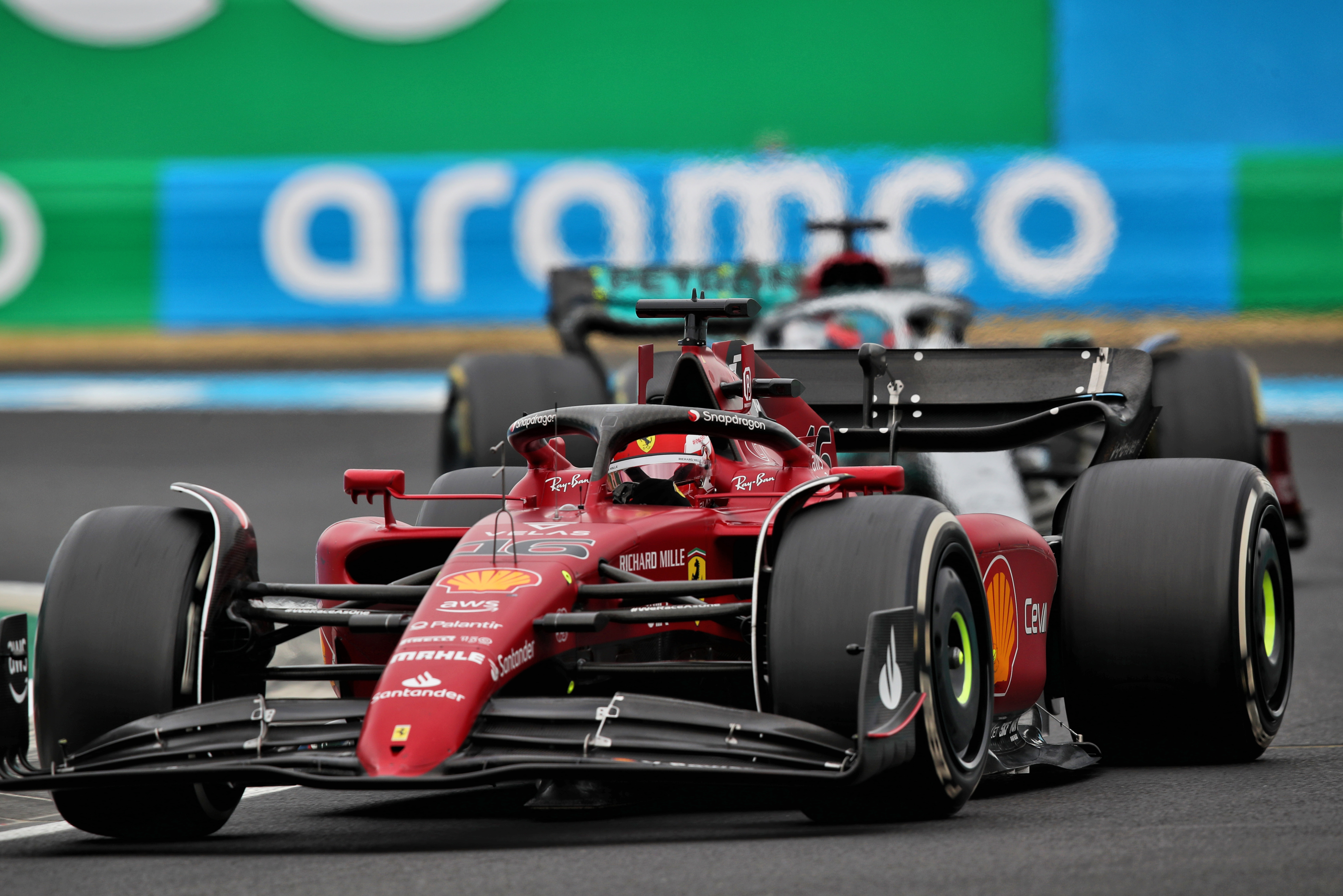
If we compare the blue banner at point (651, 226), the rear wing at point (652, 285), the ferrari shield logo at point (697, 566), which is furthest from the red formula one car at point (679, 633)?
the blue banner at point (651, 226)

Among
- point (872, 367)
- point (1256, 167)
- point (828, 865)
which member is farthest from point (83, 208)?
point (828, 865)

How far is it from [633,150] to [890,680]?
15.8 metres

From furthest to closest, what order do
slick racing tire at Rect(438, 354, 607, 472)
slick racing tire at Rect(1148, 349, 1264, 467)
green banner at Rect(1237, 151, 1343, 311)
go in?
green banner at Rect(1237, 151, 1343, 311) → slick racing tire at Rect(438, 354, 607, 472) → slick racing tire at Rect(1148, 349, 1264, 467)

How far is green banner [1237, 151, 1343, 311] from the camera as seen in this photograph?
1841cm

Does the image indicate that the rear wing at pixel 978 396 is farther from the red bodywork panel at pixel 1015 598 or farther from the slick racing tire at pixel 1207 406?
the slick racing tire at pixel 1207 406

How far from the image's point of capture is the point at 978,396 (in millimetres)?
8297

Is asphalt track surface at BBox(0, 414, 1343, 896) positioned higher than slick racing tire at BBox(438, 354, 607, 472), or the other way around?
slick racing tire at BBox(438, 354, 607, 472)

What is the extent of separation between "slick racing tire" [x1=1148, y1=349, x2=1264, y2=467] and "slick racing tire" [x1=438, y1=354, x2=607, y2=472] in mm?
3236

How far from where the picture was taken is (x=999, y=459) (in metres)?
10.7

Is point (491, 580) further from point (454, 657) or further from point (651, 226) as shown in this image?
point (651, 226)

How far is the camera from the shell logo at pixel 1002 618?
6.12m

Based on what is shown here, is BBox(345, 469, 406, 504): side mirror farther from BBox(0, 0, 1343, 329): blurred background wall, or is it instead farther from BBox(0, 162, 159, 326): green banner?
BBox(0, 162, 159, 326): green banner

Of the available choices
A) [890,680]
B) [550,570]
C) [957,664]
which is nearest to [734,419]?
[550,570]

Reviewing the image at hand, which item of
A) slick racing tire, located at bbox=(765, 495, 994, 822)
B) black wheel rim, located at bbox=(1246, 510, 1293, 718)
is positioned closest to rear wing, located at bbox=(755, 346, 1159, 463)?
black wheel rim, located at bbox=(1246, 510, 1293, 718)
